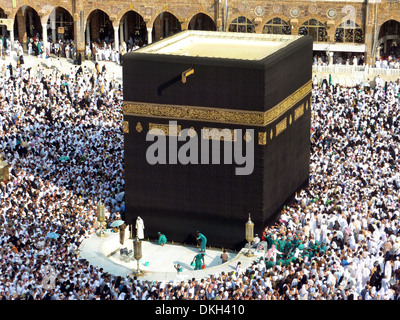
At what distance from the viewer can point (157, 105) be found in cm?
3478

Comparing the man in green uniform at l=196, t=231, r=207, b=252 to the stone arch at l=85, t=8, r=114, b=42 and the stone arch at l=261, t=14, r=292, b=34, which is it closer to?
the stone arch at l=261, t=14, r=292, b=34

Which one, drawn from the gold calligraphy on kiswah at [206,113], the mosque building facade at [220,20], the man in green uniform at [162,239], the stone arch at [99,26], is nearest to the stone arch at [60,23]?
the mosque building facade at [220,20]

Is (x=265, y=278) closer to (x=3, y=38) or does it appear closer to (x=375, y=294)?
(x=375, y=294)

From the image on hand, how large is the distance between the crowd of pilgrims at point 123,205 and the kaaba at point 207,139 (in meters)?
1.36

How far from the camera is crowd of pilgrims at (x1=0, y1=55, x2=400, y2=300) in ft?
99.5

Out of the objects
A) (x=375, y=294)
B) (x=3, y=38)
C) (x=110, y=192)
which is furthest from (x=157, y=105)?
(x=3, y=38)

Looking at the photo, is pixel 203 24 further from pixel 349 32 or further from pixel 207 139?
pixel 207 139

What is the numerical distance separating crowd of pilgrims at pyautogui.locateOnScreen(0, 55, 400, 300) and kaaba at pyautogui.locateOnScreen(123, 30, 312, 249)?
1364mm

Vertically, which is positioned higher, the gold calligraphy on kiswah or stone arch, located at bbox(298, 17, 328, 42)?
stone arch, located at bbox(298, 17, 328, 42)

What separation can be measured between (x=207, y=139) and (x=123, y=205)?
4.50m

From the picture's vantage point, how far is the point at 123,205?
37.3 m

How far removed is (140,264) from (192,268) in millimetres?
1713

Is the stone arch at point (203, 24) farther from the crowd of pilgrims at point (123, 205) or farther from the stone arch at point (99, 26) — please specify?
the crowd of pilgrims at point (123, 205)

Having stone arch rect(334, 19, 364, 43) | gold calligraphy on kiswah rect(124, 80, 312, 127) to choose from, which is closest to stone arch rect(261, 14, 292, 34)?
stone arch rect(334, 19, 364, 43)
